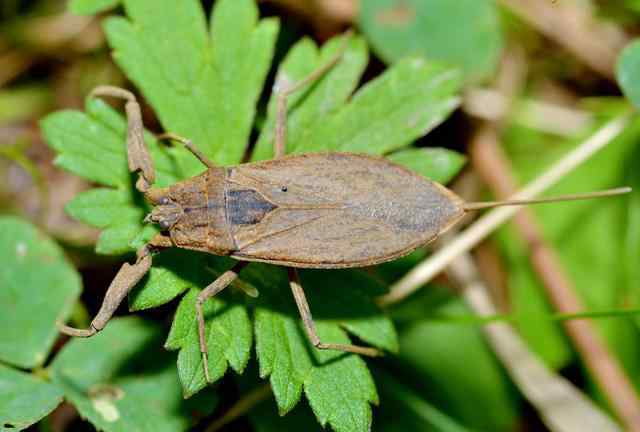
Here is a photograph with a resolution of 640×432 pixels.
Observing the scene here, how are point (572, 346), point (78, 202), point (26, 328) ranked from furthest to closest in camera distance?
point (572, 346), point (26, 328), point (78, 202)

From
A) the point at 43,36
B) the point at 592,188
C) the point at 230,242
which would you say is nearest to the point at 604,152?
the point at 592,188

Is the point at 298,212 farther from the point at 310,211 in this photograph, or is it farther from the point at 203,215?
the point at 203,215

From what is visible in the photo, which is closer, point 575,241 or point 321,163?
point 321,163

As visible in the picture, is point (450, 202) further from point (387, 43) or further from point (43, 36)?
point (43, 36)

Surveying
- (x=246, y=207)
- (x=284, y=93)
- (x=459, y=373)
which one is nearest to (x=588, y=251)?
(x=459, y=373)

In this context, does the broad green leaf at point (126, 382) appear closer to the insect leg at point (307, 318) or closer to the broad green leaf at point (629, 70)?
the insect leg at point (307, 318)

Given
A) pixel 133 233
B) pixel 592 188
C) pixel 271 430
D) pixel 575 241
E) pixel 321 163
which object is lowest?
pixel 271 430
